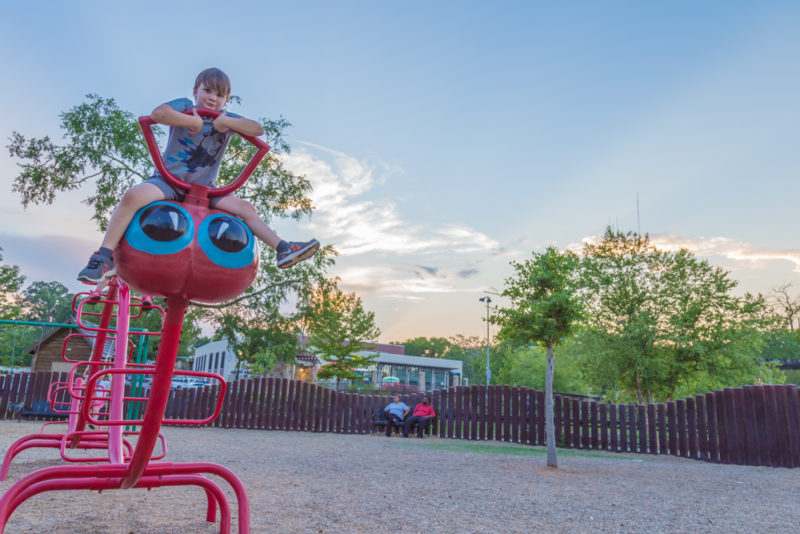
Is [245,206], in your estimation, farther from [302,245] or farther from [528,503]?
[528,503]

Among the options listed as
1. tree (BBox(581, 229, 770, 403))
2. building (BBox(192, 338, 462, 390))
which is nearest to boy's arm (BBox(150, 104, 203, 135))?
tree (BBox(581, 229, 770, 403))

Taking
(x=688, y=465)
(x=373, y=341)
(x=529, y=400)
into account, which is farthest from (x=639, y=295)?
(x=373, y=341)

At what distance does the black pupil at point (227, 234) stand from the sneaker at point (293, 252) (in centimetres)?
23

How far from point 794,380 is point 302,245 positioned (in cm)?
6431

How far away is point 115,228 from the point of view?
198 cm

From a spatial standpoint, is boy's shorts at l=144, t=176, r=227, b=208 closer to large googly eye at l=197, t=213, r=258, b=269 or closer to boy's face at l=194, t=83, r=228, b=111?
large googly eye at l=197, t=213, r=258, b=269

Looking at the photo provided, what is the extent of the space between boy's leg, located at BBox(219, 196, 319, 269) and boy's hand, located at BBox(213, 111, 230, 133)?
30cm

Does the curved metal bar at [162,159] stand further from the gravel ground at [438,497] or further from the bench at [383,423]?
the bench at [383,423]

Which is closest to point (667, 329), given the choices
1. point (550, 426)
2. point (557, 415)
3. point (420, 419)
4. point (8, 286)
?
point (557, 415)

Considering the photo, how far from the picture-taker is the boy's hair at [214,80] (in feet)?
7.57

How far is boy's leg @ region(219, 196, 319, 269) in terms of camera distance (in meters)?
2.25

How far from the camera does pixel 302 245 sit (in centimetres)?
229

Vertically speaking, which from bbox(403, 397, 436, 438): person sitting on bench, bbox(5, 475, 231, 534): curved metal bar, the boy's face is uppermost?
the boy's face

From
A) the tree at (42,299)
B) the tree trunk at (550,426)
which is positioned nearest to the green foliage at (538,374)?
the tree trunk at (550,426)
